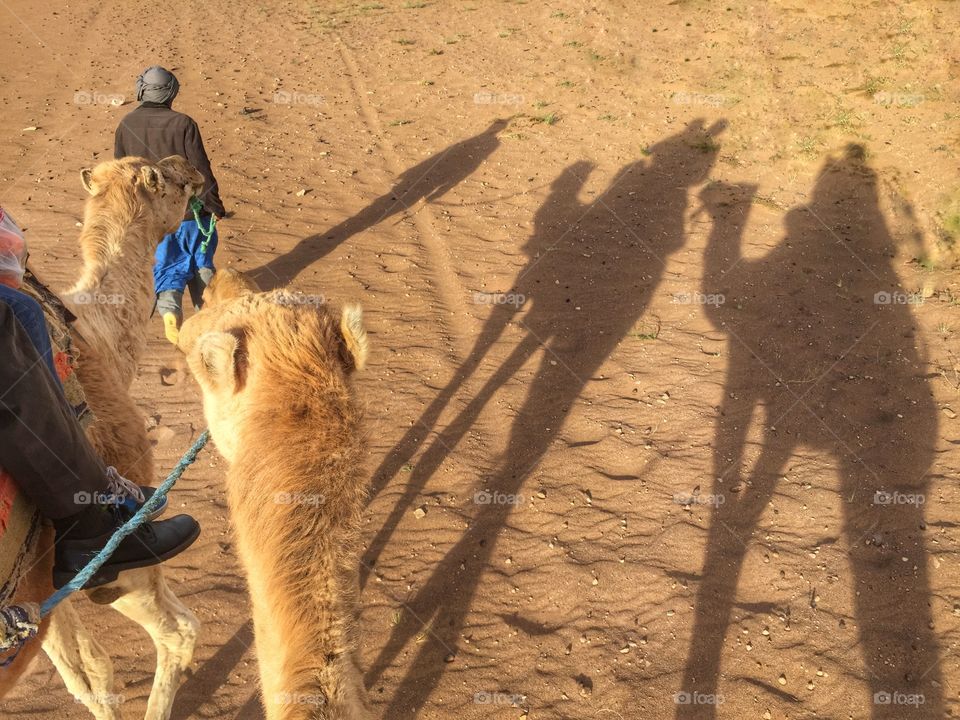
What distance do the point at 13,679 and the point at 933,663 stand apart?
5.61 metres

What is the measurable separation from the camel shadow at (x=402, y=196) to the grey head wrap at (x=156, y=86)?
2537 millimetres

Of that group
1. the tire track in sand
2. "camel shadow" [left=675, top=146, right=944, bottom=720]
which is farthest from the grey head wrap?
"camel shadow" [left=675, top=146, right=944, bottom=720]

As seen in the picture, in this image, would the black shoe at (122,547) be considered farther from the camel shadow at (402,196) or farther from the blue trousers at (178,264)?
the camel shadow at (402,196)

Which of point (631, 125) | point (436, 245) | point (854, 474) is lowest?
point (854, 474)

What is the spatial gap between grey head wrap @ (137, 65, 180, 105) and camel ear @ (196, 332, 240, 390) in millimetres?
5589

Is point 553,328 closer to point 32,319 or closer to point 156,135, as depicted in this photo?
point 156,135

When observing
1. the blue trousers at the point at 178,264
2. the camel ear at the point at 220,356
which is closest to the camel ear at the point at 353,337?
the camel ear at the point at 220,356

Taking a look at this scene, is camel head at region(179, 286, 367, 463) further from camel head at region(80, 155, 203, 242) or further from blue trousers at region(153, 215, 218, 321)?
blue trousers at region(153, 215, 218, 321)

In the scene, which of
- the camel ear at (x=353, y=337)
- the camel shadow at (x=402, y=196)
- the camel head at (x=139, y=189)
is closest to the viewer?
the camel ear at (x=353, y=337)

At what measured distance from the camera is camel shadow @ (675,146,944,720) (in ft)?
15.8

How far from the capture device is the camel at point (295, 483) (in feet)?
6.73

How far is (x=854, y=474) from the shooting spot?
6098mm

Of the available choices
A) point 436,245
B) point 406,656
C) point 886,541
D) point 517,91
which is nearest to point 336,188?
point 436,245

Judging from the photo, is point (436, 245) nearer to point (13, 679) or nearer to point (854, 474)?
point (854, 474)
